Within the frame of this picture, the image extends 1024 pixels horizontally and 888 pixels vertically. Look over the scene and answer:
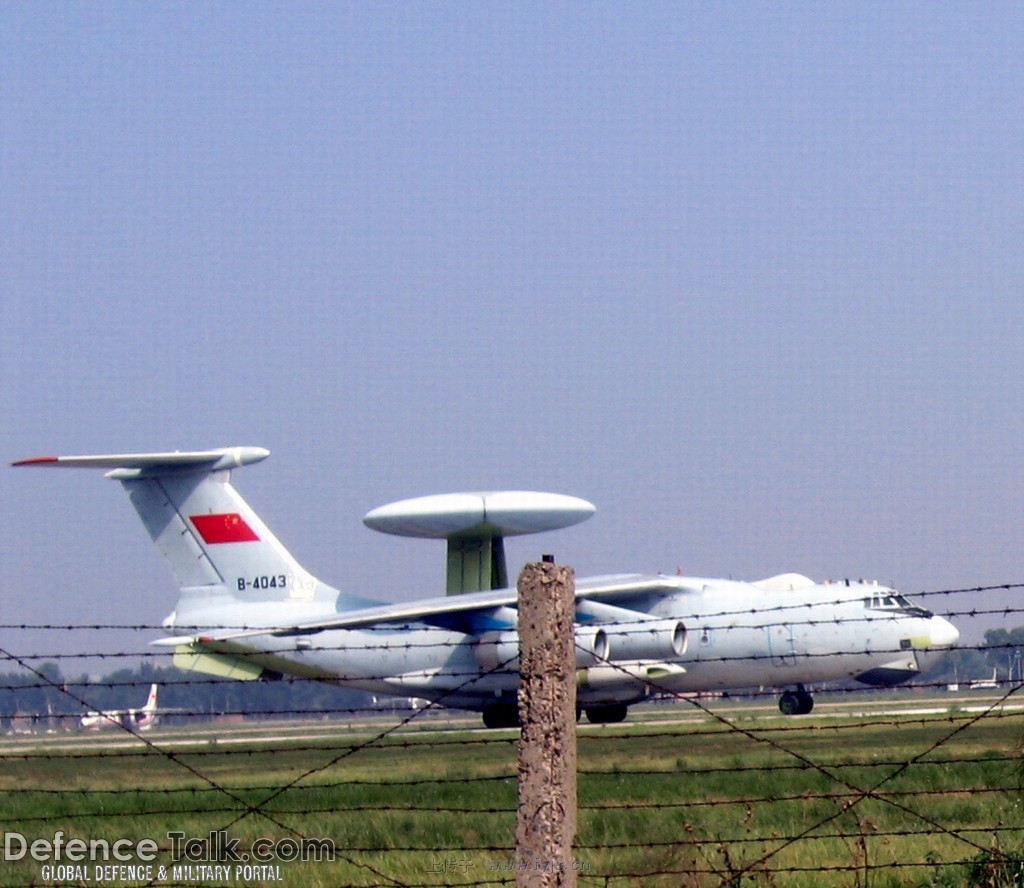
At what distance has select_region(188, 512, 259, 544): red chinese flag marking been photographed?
83.2 ft

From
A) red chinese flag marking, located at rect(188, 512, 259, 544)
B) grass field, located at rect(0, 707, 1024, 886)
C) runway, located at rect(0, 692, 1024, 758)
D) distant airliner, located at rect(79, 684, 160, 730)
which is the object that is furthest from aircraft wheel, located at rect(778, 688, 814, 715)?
distant airliner, located at rect(79, 684, 160, 730)

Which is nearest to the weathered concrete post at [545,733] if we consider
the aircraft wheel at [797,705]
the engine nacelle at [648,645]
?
the engine nacelle at [648,645]

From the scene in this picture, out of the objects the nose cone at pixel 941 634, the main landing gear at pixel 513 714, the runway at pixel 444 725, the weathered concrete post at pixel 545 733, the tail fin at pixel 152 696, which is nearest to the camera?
the weathered concrete post at pixel 545 733

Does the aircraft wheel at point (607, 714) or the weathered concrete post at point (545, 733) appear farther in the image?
the aircraft wheel at point (607, 714)

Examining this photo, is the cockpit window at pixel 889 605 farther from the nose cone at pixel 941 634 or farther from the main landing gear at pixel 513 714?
the main landing gear at pixel 513 714

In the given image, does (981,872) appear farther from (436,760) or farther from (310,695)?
(310,695)

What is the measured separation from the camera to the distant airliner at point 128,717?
8.14 metres

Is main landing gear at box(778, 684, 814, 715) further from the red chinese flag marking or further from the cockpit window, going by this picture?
the red chinese flag marking

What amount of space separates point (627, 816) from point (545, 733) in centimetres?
426

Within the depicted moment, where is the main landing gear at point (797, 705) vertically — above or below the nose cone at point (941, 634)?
below

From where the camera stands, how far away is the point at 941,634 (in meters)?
23.9

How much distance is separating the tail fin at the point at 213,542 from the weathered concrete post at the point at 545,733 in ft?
63.9

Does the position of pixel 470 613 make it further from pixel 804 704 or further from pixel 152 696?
pixel 152 696

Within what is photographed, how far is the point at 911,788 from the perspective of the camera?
10938 millimetres
